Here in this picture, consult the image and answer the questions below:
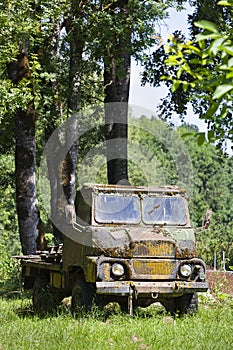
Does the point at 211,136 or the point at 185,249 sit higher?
→ the point at 211,136

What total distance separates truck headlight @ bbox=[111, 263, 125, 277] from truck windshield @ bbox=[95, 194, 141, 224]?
39.0 inches

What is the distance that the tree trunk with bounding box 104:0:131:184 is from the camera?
19.6m

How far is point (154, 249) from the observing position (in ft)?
36.8

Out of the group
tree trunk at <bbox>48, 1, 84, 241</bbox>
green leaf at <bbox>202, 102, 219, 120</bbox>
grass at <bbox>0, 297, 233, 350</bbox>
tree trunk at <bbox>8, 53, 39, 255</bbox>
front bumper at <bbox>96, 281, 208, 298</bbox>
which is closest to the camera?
green leaf at <bbox>202, 102, 219, 120</bbox>

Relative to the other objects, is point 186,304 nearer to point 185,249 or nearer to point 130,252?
point 185,249

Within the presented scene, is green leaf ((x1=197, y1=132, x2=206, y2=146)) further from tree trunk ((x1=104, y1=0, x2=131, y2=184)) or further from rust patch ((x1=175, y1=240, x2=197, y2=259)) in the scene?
tree trunk ((x1=104, y1=0, x2=131, y2=184))

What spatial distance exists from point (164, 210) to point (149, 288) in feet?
5.70

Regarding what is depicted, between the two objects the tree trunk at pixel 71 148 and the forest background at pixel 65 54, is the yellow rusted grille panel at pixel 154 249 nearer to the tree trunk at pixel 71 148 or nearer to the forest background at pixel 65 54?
the forest background at pixel 65 54

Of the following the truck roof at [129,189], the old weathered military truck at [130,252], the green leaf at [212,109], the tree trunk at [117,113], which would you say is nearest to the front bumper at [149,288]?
the old weathered military truck at [130,252]

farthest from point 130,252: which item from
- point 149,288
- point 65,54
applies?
point 65,54

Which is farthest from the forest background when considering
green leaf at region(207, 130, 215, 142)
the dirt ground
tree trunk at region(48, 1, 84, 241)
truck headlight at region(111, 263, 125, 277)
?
green leaf at region(207, 130, 215, 142)

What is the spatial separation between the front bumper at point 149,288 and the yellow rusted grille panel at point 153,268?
0.14m

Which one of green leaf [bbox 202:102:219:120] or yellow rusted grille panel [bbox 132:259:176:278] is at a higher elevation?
green leaf [bbox 202:102:219:120]

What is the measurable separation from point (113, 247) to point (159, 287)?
96cm
